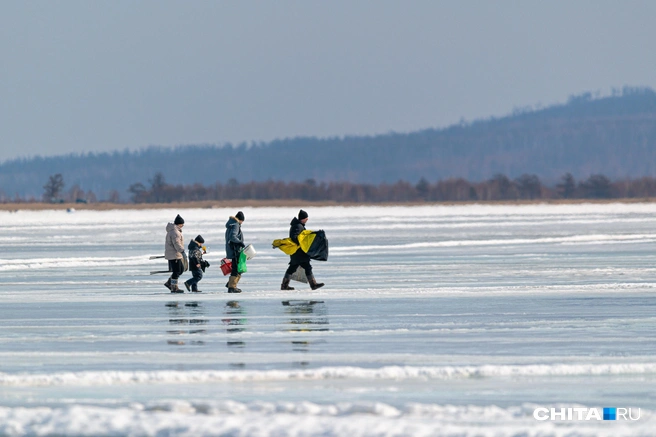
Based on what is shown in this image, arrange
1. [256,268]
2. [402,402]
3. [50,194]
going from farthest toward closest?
[50,194] → [256,268] → [402,402]

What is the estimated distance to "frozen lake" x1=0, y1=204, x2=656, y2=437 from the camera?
6926 millimetres

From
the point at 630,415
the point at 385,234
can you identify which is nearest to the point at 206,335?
the point at 630,415

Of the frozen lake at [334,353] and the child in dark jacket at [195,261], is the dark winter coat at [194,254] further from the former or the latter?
the frozen lake at [334,353]

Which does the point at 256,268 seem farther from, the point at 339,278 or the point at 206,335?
the point at 206,335

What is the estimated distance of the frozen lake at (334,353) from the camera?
693 centimetres

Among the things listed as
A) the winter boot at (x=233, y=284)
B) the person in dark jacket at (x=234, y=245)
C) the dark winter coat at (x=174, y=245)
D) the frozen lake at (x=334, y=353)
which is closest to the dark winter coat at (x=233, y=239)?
the person in dark jacket at (x=234, y=245)

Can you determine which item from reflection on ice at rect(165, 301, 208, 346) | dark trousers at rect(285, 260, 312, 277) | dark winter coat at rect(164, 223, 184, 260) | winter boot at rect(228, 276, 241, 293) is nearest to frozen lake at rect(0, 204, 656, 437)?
reflection on ice at rect(165, 301, 208, 346)

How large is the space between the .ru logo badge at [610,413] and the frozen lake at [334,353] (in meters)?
0.13

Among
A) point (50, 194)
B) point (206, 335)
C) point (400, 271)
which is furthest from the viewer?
point (50, 194)

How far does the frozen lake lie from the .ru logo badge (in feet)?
0.42

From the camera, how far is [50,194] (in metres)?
196

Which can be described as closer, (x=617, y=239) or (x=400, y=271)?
(x=400, y=271)

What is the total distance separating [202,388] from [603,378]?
10.1 feet

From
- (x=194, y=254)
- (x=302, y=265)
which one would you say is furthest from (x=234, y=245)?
(x=302, y=265)
